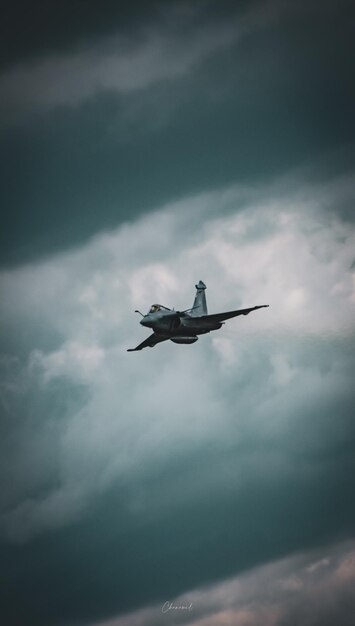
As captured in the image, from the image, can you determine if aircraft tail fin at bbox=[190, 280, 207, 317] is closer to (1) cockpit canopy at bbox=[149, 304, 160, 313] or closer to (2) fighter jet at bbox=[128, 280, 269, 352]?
(2) fighter jet at bbox=[128, 280, 269, 352]

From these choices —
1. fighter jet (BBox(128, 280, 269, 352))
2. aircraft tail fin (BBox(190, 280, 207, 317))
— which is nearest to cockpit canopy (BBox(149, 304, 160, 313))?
fighter jet (BBox(128, 280, 269, 352))

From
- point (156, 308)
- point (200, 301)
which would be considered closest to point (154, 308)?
point (156, 308)

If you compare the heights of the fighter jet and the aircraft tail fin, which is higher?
the aircraft tail fin

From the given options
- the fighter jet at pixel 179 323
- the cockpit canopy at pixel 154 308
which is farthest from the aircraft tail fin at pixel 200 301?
the cockpit canopy at pixel 154 308

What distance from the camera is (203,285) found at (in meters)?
123

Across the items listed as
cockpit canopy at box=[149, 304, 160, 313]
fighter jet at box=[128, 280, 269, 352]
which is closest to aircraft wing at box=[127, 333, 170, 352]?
fighter jet at box=[128, 280, 269, 352]

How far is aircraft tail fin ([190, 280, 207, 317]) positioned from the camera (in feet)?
393

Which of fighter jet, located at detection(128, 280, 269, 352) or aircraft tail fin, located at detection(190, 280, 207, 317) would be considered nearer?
fighter jet, located at detection(128, 280, 269, 352)

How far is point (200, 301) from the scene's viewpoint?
398ft

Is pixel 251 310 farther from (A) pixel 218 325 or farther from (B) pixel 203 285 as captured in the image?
(B) pixel 203 285

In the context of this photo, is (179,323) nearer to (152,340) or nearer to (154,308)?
(154,308)

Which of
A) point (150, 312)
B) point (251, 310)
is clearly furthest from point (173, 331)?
point (251, 310)

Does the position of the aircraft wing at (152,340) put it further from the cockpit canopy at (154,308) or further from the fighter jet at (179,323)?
the cockpit canopy at (154,308)

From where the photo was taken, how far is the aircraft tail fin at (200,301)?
119750 mm
